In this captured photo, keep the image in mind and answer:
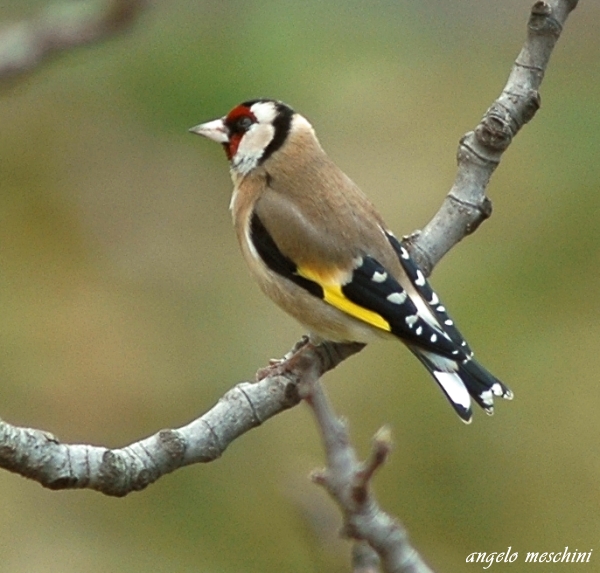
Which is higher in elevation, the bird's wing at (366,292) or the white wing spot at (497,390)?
the bird's wing at (366,292)

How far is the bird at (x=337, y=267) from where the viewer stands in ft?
8.46

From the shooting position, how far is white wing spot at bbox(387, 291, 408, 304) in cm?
261

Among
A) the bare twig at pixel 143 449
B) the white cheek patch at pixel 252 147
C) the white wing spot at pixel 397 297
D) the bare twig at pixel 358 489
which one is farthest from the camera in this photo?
the white cheek patch at pixel 252 147

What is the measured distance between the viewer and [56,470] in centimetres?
179

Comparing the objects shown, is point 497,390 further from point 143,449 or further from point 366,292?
point 143,449

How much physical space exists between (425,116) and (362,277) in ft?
9.91

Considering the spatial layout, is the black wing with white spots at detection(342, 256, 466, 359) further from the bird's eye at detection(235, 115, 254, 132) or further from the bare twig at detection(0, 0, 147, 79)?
the bare twig at detection(0, 0, 147, 79)

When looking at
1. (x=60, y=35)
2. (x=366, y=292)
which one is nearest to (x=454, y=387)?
(x=366, y=292)

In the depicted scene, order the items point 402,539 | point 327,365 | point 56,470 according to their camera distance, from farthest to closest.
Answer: point 327,365
point 56,470
point 402,539

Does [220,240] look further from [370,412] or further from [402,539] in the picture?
[402,539]

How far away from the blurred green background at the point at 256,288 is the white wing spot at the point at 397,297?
1.14m

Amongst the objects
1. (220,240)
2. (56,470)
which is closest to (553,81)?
(220,240)

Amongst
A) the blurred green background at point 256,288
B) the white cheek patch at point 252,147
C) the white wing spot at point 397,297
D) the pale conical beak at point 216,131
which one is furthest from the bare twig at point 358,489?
the blurred green background at point 256,288

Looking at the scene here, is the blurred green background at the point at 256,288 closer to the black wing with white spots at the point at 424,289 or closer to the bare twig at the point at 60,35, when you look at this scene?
the black wing with white spots at the point at 424,289
